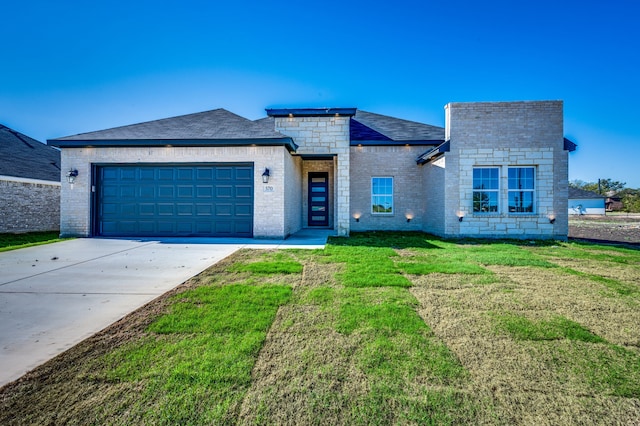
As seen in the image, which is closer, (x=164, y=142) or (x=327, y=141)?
(x=164, y=142)

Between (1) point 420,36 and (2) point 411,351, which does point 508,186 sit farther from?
(2) point 411,351

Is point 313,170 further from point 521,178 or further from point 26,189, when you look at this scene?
point 26,189

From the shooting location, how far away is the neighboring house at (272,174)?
9305 millimetres

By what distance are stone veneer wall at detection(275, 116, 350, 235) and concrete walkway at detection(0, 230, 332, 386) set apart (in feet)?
9.14

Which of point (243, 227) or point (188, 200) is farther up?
point (188, 200)

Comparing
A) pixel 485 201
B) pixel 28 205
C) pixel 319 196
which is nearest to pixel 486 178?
pixel 485 201

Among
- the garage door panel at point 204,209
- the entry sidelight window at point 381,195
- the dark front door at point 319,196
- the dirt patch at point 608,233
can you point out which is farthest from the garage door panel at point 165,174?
the dirt patch at point 608,233

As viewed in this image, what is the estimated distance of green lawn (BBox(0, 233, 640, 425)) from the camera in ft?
5.41

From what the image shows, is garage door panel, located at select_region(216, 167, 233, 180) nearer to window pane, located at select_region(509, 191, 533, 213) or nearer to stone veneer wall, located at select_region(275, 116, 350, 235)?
stone veneer wall, located at select_region(275, 116, 350, 235)

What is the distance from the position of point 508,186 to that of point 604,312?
302 inches

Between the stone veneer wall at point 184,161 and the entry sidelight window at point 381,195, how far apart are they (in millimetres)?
4594

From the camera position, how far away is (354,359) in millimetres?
2213

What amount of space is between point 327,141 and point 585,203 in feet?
148

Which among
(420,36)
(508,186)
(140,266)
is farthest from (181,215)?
(420,36)
